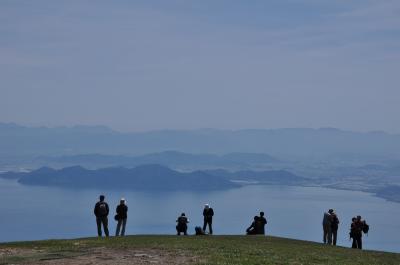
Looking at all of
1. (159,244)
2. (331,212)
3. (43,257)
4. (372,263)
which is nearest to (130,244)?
(159,244)

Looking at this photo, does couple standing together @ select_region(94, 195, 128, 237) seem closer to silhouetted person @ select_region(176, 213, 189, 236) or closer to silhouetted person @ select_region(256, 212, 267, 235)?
silhouetted person @ select_region(176, 213, 189, 236)

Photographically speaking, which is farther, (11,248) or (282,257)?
(11,248)

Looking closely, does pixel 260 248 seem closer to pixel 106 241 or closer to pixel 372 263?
pixel 372 263

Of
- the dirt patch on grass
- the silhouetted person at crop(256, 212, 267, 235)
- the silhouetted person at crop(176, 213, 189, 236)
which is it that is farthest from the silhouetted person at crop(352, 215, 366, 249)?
the dirt patch on grass

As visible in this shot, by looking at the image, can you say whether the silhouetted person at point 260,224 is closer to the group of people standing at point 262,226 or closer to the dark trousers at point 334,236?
the group of people standing at point 262,226

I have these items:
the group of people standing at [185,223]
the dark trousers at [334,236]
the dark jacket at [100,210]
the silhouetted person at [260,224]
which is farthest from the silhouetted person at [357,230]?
the dark jacket at [100,210]

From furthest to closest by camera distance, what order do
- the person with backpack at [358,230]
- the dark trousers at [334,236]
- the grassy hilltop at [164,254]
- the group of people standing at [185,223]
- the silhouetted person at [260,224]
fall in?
the silhouetted person at [260,224], the dark trousers at [334,236], the person with backpack at [358,230], the group of people standing at [185,223], the grassy hilltop at [164,254]

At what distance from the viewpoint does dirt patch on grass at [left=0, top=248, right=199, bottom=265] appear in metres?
22.4

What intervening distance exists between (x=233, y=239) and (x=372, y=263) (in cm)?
1000

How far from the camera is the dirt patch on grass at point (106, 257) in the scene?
2236cm

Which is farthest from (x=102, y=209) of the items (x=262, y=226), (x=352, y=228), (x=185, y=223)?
(x=352, y=228)

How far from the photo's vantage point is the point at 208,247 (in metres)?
27.9

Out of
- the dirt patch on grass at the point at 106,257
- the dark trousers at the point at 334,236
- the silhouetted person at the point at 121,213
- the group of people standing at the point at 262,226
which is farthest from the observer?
the dark trousers at the point at 334,236

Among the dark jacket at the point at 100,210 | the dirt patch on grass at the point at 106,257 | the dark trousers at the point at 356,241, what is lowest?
Result: the dirt patch on grass at the point at 106,257
